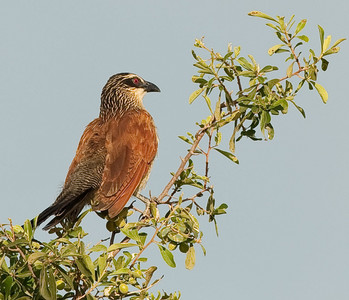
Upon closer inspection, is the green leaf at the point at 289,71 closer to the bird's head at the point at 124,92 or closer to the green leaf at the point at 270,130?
the green leaf at the point at 270,130

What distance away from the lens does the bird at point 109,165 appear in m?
4.30

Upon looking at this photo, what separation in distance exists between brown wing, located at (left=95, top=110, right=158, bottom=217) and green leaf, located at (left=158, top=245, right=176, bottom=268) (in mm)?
1113

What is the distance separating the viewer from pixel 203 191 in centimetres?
356

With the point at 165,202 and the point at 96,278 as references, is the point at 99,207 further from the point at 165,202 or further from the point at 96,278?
the point at 96,278

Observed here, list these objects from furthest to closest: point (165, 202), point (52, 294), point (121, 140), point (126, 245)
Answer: point (121, 140), point (165, 202), point (126, 245), point (52, 294)

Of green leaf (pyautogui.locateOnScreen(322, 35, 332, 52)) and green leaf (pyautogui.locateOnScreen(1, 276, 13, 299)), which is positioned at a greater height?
green leaf (pyautogui.locateOnScreen(322, 35, 332, 52))

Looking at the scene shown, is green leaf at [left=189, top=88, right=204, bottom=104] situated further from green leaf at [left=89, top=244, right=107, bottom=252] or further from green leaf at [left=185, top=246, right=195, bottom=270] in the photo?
green leaf at [left=89, top=244, right=107, bottom=252]

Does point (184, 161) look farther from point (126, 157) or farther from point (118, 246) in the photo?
point (126, 157)

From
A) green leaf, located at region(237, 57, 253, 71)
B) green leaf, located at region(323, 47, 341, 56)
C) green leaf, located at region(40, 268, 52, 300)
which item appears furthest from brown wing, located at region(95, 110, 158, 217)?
green leaf, located at region(323, 47, 341, 56)

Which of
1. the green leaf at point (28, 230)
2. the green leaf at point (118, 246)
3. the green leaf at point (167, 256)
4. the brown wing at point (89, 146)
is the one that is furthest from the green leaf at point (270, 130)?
the brown wing at point (89, 146)

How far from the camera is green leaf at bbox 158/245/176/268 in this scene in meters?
3.14

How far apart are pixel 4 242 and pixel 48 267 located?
0.77 ft

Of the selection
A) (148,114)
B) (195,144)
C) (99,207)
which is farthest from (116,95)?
(195,144)

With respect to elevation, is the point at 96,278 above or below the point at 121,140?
below
